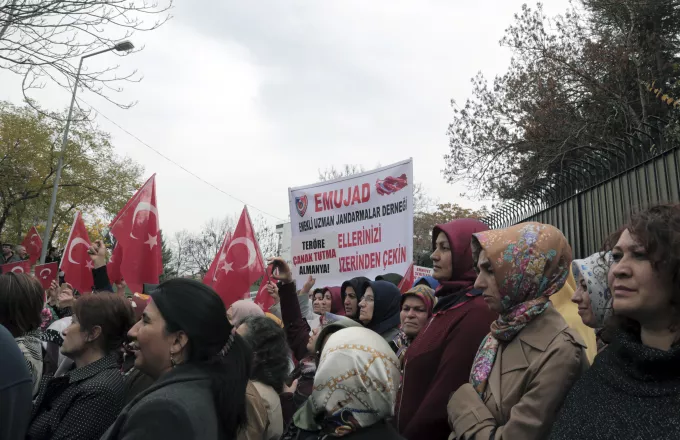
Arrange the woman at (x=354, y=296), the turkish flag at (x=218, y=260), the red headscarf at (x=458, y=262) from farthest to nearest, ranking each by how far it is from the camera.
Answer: the turkish flag at (x=218, y=260)
the woman at (x=354, y=296)
the red headscarf at (x=458, y=262)

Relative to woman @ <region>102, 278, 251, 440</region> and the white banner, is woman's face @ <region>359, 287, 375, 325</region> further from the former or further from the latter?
woman @ <region>102, 278, 251, 440</region>

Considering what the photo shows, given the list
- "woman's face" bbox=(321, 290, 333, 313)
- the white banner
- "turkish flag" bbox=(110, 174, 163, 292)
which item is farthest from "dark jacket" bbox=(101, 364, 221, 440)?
"woman's face" bbox=(321, 290, 333, 313)

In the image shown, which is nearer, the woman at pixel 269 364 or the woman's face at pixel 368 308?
the woman at pixel 269 364

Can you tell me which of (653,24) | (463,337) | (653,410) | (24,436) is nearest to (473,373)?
(463,337)

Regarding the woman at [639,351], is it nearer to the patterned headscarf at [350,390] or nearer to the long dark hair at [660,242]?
the long dark hair at [660,242]

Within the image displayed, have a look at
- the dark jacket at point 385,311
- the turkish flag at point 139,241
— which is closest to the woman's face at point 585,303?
the dark jacket at point 385,311

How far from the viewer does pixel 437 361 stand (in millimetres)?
2861

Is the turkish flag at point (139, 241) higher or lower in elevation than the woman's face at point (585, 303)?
higher

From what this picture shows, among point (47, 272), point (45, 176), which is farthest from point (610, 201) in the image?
point (45, 176)

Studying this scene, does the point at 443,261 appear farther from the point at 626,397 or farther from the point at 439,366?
the point at 626,397

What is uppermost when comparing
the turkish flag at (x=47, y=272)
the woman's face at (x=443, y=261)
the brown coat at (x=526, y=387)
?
the turkish flag at (x=47, y=272)

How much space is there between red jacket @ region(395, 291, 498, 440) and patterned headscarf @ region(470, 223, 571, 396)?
0.72ft

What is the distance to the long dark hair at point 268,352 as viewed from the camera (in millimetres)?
3375

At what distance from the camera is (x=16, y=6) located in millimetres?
5344
